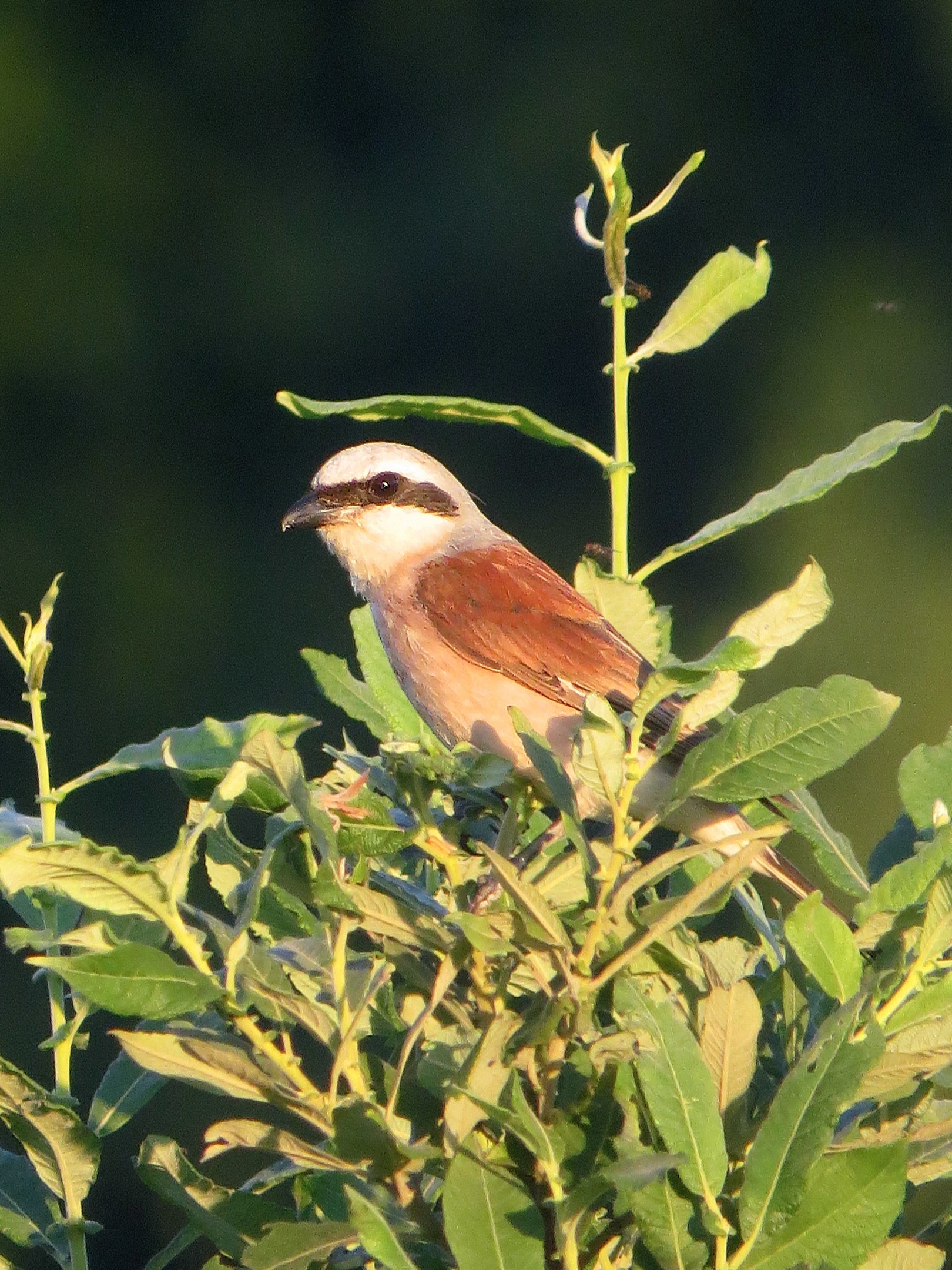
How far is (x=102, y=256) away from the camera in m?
8.63

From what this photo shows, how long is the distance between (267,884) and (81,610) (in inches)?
263

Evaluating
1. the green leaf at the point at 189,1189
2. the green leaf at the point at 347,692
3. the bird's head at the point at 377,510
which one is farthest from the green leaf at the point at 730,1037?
the bird's head at the point at 377,510

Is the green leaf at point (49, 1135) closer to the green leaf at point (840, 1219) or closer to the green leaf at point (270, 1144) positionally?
the green leaf at point (270, 1144)

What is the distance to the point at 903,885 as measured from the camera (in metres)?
1.36

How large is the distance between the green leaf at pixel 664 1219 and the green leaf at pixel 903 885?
0.93 feet

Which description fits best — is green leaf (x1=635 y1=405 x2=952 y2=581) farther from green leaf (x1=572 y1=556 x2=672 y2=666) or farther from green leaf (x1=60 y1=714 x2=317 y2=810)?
green leaf (x1=60 y1=714 x2=317 y2=810)

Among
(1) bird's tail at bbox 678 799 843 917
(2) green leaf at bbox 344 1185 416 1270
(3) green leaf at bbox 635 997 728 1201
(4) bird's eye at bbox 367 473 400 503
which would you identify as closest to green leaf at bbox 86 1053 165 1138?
(2) green leaf at bbox 344 1185 416 1270

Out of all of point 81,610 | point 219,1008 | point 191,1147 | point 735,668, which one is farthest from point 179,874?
point 81,610

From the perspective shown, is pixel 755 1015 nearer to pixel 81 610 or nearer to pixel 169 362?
pixel 81 610

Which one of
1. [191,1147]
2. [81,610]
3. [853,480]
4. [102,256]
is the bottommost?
[191,1147]

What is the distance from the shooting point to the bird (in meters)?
2.59

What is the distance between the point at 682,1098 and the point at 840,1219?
138mm

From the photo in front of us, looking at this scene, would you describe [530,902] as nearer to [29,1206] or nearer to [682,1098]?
[682,1098]

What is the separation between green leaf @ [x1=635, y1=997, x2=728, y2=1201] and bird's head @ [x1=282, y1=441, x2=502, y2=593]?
70.4 inches
